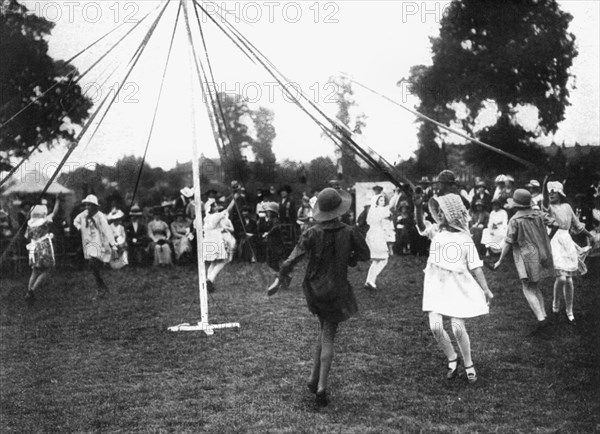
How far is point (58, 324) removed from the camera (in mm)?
8883

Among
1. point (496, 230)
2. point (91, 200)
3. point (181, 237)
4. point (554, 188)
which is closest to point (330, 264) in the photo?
point (554, 188)

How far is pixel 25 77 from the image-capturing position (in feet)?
45.8

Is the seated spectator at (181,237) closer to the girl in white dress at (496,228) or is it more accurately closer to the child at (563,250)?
the girl in white dress at (496,228)

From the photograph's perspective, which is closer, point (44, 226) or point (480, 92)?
point (44, 226)

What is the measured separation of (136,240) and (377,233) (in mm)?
7807

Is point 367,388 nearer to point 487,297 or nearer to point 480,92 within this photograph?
point 487,297

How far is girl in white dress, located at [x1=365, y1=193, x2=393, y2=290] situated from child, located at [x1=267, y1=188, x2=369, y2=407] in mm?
5742

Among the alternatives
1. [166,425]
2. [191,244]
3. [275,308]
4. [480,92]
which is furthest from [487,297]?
[480,92]

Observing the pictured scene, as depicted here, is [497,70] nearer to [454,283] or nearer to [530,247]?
[530,247]

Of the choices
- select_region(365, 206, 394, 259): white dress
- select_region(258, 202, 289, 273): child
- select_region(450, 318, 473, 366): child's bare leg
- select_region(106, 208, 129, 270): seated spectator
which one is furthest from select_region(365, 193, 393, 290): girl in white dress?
select_region(106, 208, 129, 270): seated spectator

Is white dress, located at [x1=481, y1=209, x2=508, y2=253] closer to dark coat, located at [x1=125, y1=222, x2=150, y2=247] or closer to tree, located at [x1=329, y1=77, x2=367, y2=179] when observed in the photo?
tree, located at [x1=329, y1=77, x2=367, y2=179]

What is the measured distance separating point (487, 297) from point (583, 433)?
→ 1604 mm

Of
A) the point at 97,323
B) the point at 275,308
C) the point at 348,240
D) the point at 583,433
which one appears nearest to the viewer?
the point at 583,433

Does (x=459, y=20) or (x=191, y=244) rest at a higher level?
(x=459, y=20)
